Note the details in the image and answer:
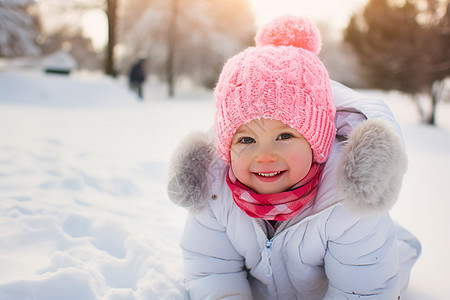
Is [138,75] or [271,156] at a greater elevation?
[271,156]

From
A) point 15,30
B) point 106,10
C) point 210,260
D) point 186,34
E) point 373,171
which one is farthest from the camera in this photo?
point 186,34

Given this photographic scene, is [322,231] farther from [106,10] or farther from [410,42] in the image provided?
[106,10]

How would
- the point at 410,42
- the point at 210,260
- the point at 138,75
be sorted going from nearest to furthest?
the point at 210,260 < the point at 410,42 < the point at 138,75

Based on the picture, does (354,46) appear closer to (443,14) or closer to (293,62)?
(443,14)

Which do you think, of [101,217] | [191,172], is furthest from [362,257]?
[101,217]

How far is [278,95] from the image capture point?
119 cm

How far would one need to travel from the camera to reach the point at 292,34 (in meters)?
1.50

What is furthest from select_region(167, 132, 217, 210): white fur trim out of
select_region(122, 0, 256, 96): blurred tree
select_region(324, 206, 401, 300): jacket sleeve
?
select_region(122, 0, 256, 96): blurred tree

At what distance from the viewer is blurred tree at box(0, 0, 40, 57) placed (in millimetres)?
9453

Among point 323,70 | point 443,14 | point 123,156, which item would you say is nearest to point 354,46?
point 443,14

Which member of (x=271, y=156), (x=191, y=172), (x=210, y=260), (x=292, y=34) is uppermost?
(x=292, y=34)

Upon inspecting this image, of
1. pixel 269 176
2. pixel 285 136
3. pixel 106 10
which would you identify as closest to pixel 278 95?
pixel 285 136

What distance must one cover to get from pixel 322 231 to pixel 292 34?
84cm

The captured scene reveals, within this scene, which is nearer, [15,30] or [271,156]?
[271,156]
